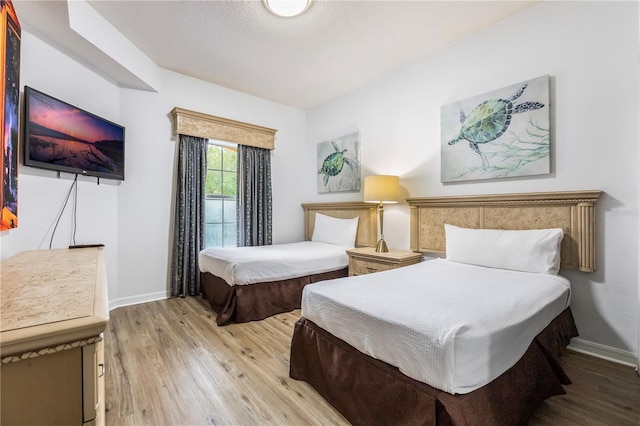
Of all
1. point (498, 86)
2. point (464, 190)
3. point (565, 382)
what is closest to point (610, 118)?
point (498, 86)

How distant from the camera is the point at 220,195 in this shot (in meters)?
3.89

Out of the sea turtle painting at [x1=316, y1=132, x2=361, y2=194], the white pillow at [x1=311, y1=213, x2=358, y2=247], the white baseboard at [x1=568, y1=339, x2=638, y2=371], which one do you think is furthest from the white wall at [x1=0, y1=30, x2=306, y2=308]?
the white baseboard at [x1=568, y1=339, x2=638, y2=371]

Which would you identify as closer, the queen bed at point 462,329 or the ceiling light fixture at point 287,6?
the queen bed at point 462,329

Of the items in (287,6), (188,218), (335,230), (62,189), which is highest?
(287,6)

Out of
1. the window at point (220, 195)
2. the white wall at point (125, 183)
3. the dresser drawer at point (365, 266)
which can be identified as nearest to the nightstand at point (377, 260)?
the dresser drawer at point (365, 266)

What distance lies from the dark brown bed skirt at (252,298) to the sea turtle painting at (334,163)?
1.66m

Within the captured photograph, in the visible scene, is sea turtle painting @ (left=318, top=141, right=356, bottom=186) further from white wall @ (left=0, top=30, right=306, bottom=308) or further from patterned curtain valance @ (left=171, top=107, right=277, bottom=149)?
white wall @ (left=0, top=30, right=306, bottom=308)

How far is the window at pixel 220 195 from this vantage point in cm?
380

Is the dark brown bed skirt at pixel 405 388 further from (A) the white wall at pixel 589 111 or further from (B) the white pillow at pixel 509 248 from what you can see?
(A) the white wall at pixel 589 111

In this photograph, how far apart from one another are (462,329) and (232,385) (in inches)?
55.3

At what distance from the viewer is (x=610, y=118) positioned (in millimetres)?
1947

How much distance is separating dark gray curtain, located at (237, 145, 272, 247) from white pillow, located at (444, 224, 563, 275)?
2595 millimetres

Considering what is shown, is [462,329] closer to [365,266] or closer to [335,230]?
[365,266]

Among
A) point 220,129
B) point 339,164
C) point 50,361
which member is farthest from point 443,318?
point 220,129
